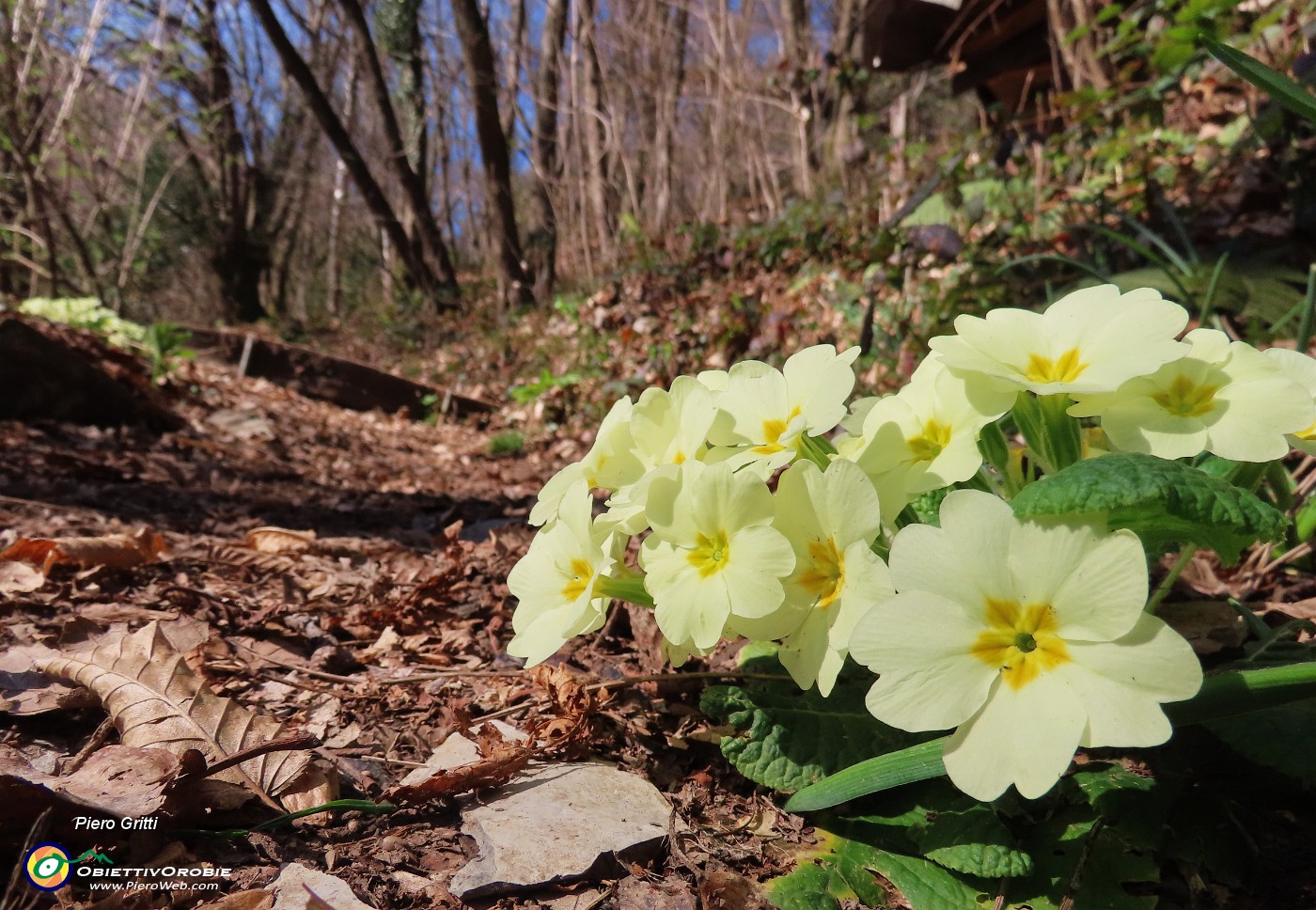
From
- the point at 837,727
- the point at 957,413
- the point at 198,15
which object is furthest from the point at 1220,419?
the point at 198,15

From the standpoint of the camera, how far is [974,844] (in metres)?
0.94

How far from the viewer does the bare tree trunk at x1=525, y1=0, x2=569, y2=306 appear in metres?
9.54

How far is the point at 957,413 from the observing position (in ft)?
3.20

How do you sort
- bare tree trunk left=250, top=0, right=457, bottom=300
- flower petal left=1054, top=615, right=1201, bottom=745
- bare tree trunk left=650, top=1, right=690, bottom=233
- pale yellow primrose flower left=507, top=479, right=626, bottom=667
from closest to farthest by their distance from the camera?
flower petal left=1054, top=615, right=1201, bottom=745, pale yellow primrose flower left=507, top=479, right=626, bottom=667, bare tree trunk left=650, top=1, right=690, bottom=233, bare tree trunk left=250, top=0, right=457, bottom=300

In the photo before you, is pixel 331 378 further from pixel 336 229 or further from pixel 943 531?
pixel 336 229

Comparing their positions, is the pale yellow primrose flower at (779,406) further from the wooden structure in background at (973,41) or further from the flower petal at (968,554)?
the wooden structure in background at (973,41)

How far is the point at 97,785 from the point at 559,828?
2.03 feet

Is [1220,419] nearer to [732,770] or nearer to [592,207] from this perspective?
[732,770]

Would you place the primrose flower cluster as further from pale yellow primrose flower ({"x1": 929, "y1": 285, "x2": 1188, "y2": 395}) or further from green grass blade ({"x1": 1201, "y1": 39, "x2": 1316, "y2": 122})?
green grass blade ({"x1": 1201, "y1": 39, "x2": 1316, "y2": 122})

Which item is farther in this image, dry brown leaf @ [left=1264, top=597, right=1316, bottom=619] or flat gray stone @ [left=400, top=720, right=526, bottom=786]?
dry brown leaf @ [left=1264, top=597, right=1316, bottom=619]

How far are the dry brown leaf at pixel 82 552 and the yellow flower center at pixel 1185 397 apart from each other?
2.29 meters

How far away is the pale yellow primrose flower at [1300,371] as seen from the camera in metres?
0.93

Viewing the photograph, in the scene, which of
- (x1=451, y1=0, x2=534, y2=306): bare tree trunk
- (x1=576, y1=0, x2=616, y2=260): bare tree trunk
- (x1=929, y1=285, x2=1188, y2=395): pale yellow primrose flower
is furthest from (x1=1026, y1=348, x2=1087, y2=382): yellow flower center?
(x1=451, y1=0, x2=534, y2=306): bare tree trunk

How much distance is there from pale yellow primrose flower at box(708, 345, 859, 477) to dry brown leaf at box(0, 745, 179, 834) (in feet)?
2.88
